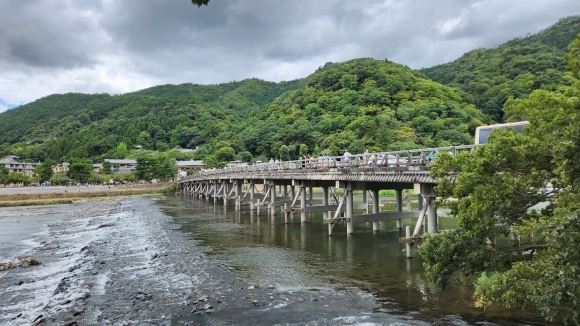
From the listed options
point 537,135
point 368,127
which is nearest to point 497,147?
point 537,135

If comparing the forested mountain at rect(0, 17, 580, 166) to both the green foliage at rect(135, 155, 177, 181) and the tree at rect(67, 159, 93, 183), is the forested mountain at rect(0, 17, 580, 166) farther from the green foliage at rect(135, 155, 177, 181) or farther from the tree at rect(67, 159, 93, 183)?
the tree at rect(67, 159, 93, 183)

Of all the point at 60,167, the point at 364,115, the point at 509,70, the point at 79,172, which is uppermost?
the point at 509,70

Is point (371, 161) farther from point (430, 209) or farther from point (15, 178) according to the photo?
point (15, 178)

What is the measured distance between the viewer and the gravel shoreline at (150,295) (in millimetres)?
10086

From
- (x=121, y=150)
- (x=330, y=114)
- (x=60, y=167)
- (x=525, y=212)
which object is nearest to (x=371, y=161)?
(x=525, y=212)

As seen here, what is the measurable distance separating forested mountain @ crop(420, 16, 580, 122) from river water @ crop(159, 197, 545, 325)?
51637 mm

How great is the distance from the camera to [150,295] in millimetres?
12039

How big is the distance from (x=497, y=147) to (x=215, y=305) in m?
8.01

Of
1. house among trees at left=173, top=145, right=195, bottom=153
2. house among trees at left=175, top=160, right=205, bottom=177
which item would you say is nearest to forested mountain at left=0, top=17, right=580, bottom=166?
house among trees at left=173, top=145, right=195, bottom=153

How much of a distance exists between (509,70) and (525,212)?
308 ft

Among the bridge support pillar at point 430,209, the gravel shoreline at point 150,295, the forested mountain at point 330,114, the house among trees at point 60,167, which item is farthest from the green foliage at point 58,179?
the bridge support pillar at point 430,209

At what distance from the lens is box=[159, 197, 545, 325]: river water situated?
392 inches

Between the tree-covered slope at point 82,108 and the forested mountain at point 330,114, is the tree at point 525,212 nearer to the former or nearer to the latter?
the forested mountain at point 330,114

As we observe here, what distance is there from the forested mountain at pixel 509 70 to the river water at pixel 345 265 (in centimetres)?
5164
